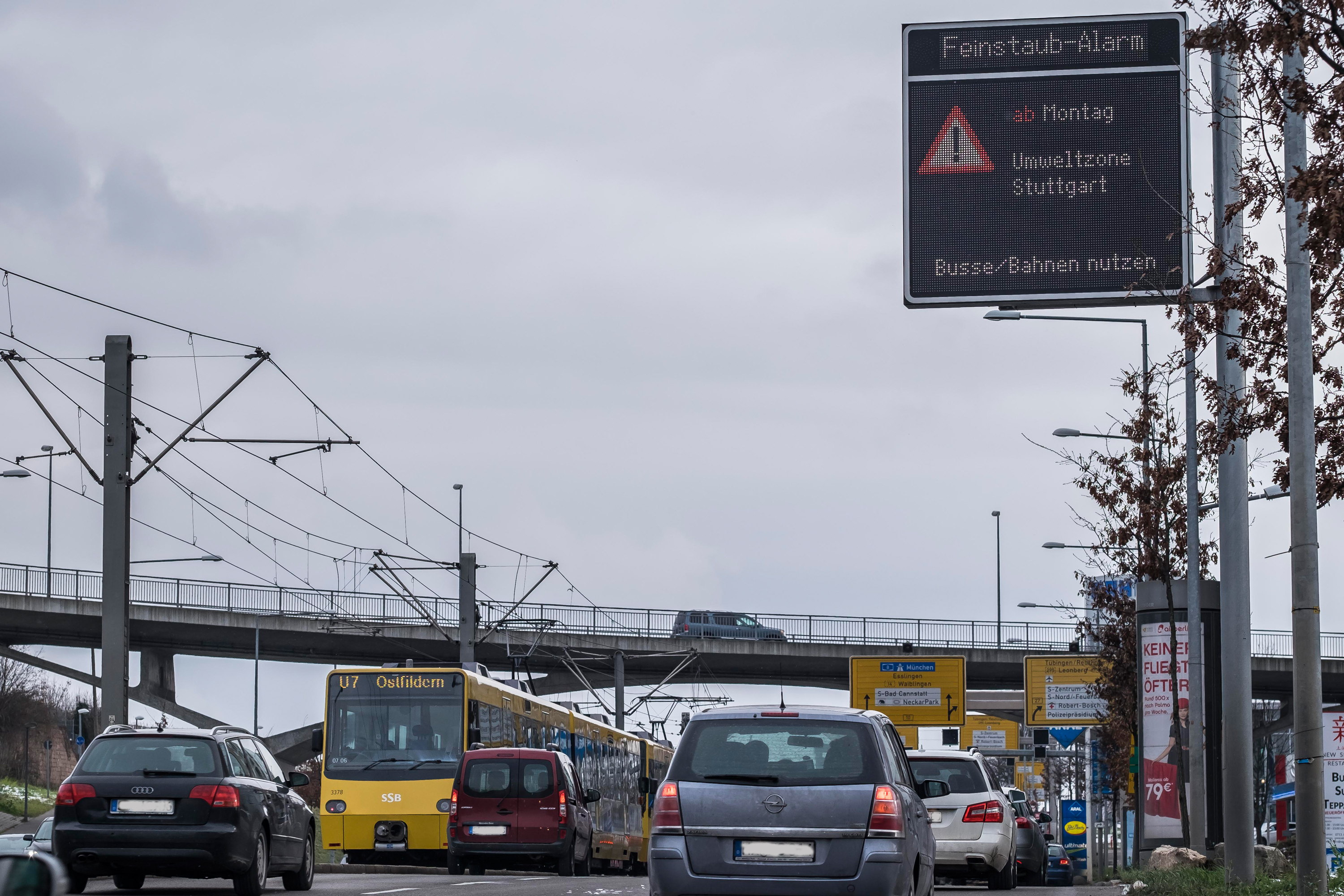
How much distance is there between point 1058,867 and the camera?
145ft

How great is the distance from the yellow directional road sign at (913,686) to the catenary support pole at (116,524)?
25.6 metres

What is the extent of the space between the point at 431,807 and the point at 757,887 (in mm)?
18444

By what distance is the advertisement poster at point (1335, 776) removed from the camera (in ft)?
91.0

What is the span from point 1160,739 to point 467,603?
61.9ft

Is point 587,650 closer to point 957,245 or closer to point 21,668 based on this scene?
point 21,668

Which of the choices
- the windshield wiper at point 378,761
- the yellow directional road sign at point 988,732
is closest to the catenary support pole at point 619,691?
the yellow directional road sign at point 988,732

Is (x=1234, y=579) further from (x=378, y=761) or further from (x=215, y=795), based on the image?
(x=378, y=761)

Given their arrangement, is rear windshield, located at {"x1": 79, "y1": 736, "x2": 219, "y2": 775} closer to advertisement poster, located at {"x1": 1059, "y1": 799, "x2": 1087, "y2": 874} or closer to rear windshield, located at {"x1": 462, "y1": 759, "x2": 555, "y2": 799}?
rear windshield, located at {"x1": 462, "y1": 759, "x2": 555, "y2": 799}

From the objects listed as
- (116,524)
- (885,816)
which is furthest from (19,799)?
(885,816)

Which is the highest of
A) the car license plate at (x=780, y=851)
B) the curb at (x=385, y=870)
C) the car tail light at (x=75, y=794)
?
the car license plate at (x=780, y=851)

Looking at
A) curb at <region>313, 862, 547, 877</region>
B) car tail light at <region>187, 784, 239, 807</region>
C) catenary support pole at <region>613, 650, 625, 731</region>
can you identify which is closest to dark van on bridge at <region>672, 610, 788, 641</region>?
catenary support pole at <region>613, 650, 625, 731</region>

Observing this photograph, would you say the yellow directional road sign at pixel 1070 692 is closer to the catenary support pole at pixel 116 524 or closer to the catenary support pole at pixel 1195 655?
the catenary support pole at pixel 1195 655

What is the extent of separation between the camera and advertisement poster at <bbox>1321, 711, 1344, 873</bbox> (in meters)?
27.8

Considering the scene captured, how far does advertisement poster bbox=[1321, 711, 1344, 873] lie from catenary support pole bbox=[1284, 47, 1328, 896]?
15.4 m
